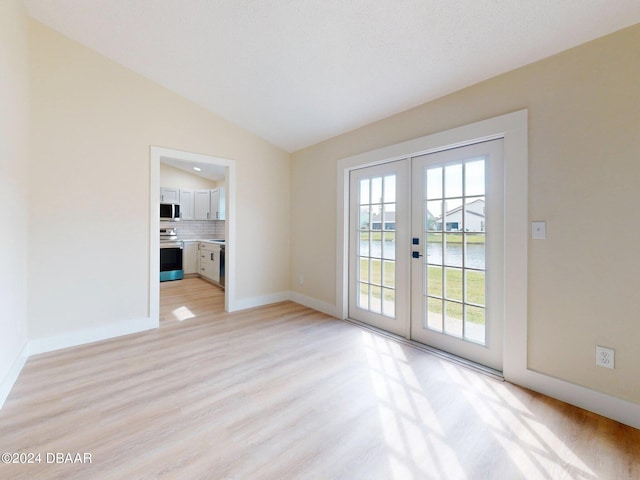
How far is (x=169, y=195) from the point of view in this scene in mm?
6523

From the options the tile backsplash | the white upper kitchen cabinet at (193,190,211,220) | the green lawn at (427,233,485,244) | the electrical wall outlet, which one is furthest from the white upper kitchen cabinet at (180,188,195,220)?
the electrical wall outlet

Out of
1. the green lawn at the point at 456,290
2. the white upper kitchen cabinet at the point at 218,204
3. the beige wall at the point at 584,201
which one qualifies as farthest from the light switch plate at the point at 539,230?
the white upper kitchen cabinet at the point at 218,204

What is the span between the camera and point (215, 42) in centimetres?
251

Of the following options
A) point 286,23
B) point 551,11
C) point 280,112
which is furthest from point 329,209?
point 551,11

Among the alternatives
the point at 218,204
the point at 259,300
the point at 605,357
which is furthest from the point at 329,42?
the point at 218,204

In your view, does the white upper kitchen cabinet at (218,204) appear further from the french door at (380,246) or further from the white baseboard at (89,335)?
the french door at (380,246)

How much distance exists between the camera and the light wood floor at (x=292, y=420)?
55.0 inches

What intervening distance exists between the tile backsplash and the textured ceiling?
14.1ft

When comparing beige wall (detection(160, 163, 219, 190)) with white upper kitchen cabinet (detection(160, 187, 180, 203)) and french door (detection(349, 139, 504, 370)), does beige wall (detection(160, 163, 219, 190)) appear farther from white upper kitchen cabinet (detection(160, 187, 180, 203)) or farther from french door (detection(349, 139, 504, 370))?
french door (detection(349, 139, 504, 370))

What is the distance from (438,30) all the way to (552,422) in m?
2.70

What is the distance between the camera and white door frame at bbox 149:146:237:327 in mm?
3277

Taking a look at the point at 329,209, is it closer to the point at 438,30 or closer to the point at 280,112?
the point at 280,112

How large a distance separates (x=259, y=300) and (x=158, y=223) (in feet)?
5.83

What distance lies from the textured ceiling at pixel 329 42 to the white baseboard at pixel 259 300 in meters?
2.66
